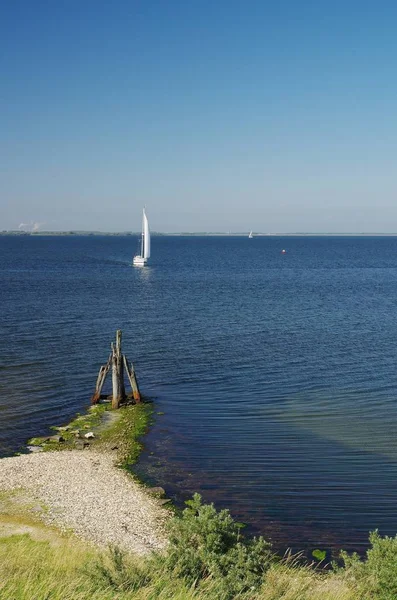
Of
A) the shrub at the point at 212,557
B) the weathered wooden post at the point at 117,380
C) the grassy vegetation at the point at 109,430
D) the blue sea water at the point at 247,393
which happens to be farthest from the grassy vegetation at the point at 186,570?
the weathered wooden post at the point at 117,380

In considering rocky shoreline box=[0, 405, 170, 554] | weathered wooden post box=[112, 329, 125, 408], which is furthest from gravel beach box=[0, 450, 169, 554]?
weathered wooden post box=[112, 329, 125, 408]

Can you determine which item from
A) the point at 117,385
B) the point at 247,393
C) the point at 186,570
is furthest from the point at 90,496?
the point at 247,393

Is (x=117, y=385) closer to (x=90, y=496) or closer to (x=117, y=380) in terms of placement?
(x=117, y=380)

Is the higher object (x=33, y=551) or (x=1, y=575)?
(x=1, y=575)

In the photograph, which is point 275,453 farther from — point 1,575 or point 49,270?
point 49,270

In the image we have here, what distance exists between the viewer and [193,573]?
47.4 ft

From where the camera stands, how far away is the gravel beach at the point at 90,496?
2066 cm

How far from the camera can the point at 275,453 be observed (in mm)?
28172

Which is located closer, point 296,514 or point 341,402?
point 296,514

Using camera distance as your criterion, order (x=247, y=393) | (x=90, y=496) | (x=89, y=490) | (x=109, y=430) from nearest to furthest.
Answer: (x=90, y=496) → (x=89, y=490) → (x=109, y=430) → (x=247, y=393)

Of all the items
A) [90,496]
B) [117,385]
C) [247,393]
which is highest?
[117,385]

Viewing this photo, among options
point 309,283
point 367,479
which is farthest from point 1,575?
point 309,283

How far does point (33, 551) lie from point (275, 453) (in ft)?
46.7

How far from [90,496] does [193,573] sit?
10306 mm
